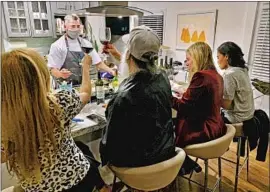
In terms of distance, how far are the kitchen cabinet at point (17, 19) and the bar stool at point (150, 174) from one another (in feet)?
8.83

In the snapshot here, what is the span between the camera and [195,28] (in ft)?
12.8

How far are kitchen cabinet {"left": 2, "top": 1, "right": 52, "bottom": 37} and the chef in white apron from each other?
109cm

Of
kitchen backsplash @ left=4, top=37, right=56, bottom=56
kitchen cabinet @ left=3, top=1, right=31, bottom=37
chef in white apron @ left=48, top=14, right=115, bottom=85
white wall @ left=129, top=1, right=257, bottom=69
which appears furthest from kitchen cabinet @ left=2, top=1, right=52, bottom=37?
white wall @ left=129, top=1, right=257, bottom=69

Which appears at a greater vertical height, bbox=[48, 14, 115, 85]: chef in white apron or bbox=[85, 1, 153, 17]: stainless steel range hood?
bbox=[85, 1, 153, 17]: stainless steel range hood

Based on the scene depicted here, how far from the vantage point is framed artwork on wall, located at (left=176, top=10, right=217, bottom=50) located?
368cm

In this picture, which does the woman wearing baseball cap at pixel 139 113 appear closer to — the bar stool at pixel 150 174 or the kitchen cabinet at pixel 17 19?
the bar stool at pixel 150 174

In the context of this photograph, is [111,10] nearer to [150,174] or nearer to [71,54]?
[71,54]

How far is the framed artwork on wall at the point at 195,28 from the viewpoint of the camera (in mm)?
3680

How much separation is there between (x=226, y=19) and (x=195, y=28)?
0.56 meters

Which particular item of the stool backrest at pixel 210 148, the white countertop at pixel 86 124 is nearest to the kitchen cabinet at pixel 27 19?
the white countertop at pixel 86 124

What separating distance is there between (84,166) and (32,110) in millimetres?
431

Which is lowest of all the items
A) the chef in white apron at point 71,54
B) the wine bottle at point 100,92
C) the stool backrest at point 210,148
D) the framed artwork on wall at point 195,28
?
the stool backrest at point 210,148

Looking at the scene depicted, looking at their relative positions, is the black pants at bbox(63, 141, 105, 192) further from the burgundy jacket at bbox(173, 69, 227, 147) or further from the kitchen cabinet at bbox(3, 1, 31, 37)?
the kitchen cabinet at bbox(3, 1, 31, 37)

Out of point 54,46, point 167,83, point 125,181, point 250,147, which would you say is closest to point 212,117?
point 167,83
